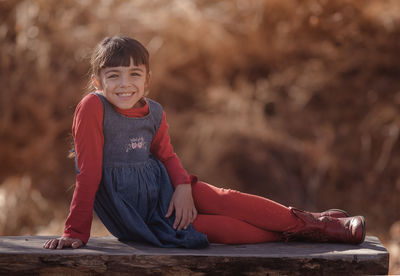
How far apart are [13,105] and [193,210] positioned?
2489 mm

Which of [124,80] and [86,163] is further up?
[124,80]

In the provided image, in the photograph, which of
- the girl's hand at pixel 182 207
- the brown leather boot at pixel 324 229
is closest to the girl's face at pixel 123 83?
the girl's hand at pixel 182 207

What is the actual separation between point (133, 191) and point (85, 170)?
19cm

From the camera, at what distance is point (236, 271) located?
1.70 metres

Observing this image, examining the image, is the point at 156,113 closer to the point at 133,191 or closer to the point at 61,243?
the point at 133,191

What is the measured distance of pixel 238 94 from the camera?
167 inches

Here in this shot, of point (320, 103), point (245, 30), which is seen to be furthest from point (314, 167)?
point (245, 30)

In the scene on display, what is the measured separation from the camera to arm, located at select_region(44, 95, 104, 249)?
1737mm

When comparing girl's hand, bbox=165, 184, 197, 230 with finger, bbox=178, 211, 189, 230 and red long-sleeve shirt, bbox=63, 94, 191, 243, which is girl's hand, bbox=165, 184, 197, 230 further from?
red long-sleeve shirt, bbox=63, 94, 191, 243

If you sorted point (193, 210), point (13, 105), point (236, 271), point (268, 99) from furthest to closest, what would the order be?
point (268, 99) < point (13, 105) < point (193, 210) < point (236, 271)

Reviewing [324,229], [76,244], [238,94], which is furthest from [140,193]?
[238,94]

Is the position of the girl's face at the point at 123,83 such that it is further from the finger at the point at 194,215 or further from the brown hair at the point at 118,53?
the finger at the point at 194,215

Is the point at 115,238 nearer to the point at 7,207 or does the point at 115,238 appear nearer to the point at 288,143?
the point at 7,207

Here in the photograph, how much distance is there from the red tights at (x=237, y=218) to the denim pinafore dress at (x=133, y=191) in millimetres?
90
